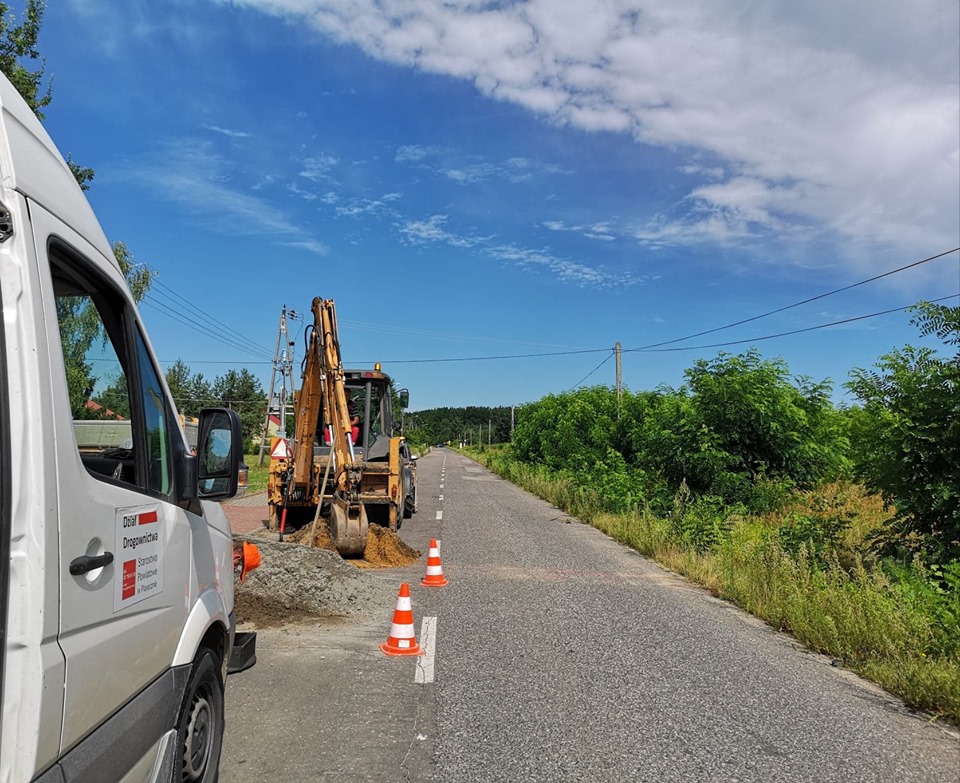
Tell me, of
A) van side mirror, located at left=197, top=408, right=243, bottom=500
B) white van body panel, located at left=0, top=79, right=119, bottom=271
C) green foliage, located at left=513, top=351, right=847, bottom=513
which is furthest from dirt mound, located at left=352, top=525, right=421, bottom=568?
white van body panel, located at left=0, top=79, right=119, bottom=271

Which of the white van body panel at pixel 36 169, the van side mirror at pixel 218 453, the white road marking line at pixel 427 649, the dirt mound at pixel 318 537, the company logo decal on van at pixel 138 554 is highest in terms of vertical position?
the white van body panel at pixel 36 169

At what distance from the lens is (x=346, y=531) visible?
10.5m

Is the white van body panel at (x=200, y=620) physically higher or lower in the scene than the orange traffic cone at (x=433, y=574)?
higher

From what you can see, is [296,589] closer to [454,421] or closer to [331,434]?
[331,434]

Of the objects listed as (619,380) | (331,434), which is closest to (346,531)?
(331,434)

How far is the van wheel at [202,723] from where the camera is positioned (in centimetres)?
300

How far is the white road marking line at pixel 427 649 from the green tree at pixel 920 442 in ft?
18.1

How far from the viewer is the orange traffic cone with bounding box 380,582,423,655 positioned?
5.92 metres

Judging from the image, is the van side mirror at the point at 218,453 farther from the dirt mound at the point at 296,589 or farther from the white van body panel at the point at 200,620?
the dirt mound at the point at 296,589

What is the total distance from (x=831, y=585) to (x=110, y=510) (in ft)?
Result: 24.5

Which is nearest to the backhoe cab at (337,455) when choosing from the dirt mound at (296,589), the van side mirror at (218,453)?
the dirt mound at (296,589)

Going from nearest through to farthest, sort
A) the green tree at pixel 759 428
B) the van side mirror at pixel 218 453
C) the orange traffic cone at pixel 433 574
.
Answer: the van side mirror at pixel 218 453
the orange traffic cone at pixel 433 574
the green tree at pixel 759 428

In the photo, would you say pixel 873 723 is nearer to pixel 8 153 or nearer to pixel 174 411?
pixel 174 411

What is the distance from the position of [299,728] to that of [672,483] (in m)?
11.5
